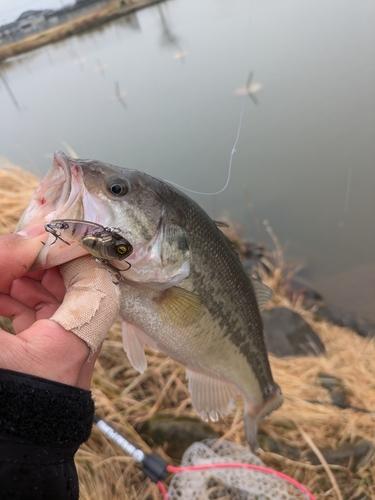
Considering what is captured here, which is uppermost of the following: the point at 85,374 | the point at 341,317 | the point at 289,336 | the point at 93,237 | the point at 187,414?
the point at 93,237

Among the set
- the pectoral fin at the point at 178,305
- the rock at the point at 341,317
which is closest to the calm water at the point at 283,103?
the rock at the point at 341,317

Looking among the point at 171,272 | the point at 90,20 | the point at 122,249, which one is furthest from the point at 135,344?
the point at 90,20

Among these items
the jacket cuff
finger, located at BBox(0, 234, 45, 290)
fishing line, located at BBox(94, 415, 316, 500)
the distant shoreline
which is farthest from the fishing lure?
the distant shoreline

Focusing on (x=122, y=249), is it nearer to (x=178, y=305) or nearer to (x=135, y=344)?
(x=178, y=305)

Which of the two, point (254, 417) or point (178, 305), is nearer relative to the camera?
point (178, 305)

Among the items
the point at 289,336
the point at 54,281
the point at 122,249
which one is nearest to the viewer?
the point at 122,249

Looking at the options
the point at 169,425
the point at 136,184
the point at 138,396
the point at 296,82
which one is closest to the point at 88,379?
the point at 136,184

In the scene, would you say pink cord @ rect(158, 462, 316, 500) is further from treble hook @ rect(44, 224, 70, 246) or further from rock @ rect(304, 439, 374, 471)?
treble hook @ rect(44, 224, 70, 246)
